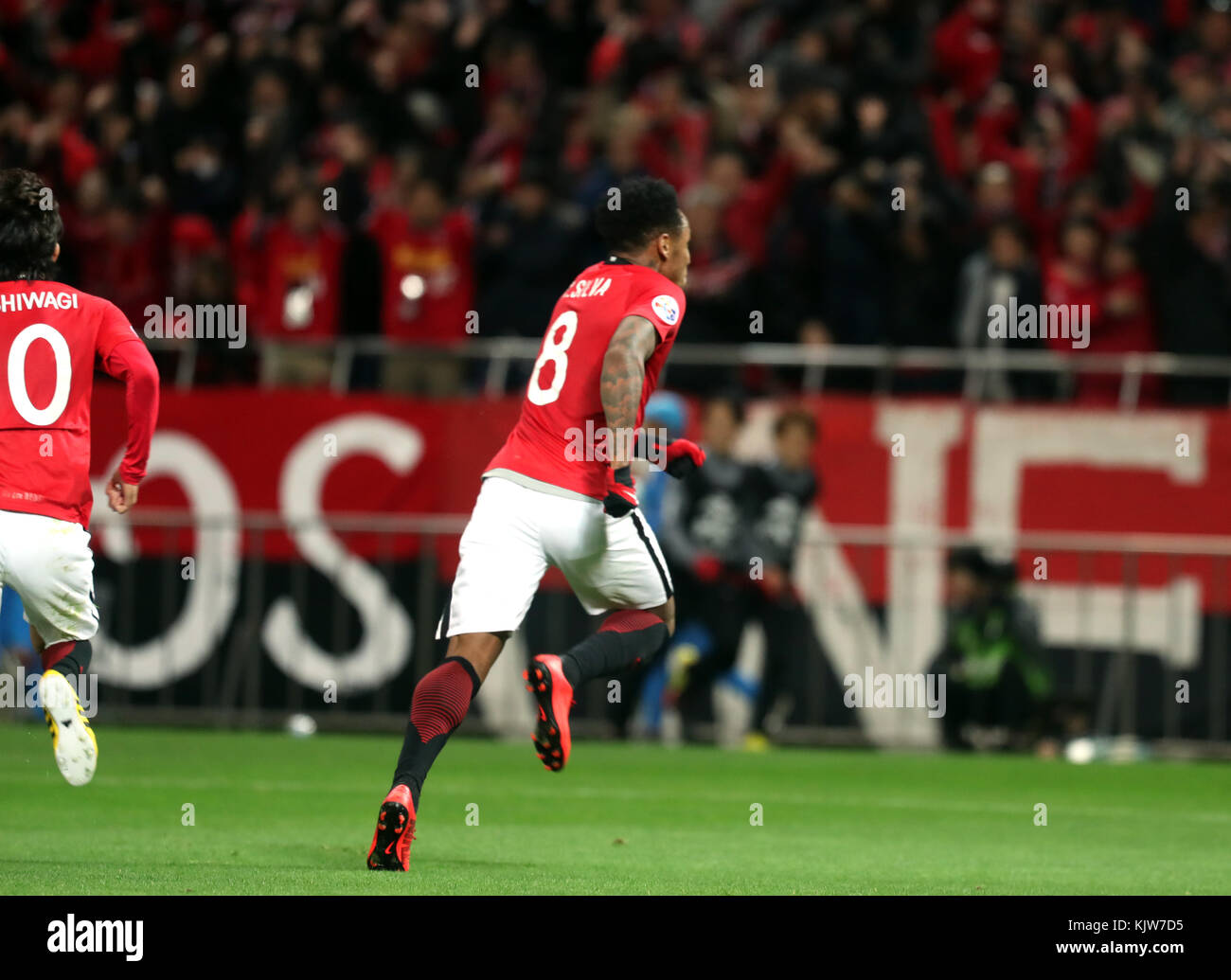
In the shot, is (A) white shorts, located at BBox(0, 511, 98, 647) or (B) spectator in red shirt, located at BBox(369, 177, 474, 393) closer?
(A) white shorts, located at BBox(0, 511, 98, 647)

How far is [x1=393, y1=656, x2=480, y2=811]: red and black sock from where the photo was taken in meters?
7.72

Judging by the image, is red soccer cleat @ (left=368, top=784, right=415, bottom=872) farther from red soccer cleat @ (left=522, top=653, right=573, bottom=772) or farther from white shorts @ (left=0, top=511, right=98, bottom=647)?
white shorts @ (left=0, top=511, right=98, bottom=647)

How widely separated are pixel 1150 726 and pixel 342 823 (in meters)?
7.26

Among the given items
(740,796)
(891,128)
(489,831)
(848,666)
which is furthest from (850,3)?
(489,831)

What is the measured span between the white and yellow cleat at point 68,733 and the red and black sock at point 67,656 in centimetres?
34

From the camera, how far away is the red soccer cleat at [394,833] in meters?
7.52

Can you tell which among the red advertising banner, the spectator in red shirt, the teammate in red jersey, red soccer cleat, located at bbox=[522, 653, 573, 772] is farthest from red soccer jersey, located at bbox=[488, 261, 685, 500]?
the spectator in red shirt

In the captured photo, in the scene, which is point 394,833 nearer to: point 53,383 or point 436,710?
point 436,710

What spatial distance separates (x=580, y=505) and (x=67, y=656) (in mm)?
1966

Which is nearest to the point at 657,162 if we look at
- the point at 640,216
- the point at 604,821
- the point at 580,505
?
the point at 604,821

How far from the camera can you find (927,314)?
15.9m

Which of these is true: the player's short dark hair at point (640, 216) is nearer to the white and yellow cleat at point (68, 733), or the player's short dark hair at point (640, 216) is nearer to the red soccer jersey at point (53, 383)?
the red soccer jersey at point (53, 383)

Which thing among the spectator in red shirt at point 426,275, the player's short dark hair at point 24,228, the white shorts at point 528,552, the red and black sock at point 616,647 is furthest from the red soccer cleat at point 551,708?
the spectator in red shirt at point 426,275
